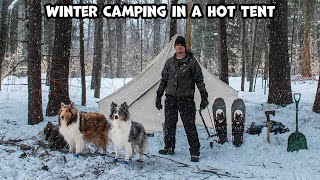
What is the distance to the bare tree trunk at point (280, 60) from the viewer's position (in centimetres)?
1036

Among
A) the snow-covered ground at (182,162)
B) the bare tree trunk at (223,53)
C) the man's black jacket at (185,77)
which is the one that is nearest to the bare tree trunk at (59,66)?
the snow-covered ground at (182,162)

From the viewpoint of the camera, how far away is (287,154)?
6730 millimetres

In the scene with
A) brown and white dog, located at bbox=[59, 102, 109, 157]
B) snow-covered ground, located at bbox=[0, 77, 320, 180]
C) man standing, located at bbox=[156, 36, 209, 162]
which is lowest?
snow-covered ground, located at bbox=[0, 77, 320, 180]

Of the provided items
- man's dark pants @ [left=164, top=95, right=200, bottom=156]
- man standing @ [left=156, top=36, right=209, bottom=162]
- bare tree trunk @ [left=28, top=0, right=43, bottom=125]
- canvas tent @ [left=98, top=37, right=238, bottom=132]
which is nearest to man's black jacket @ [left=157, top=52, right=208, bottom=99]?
man standing @ [left=156, top=36, right=209, bottom=162]

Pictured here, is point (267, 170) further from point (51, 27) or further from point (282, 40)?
point (51, 27)

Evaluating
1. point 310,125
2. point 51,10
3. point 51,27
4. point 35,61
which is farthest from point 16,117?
point 51,27

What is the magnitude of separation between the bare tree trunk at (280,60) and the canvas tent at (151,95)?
6.31ft

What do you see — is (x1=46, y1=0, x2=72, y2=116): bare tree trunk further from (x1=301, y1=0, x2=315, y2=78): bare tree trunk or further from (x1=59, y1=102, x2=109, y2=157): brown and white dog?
(x1=301, y1=0, x2=315, y2=78): bare tree trunk

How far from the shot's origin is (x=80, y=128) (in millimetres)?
6168

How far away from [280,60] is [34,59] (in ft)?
22.0

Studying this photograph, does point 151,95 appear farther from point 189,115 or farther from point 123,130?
point 123,130

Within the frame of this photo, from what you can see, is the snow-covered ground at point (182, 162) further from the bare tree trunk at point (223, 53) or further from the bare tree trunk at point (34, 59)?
the bare tree trunk at point (223, 53)

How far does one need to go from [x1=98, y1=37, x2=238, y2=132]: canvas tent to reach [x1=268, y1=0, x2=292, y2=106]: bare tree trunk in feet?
6.31

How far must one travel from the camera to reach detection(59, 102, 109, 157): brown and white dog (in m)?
6.06
